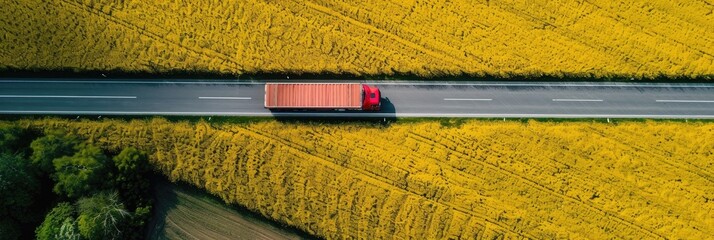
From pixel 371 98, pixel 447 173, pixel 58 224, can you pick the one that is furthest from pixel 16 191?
pixel 447 173

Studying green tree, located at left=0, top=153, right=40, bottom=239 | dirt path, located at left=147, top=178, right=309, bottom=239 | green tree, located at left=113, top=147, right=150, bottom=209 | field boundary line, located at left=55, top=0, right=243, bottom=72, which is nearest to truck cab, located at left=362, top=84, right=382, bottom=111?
field boundary line, located at left=55, top=0, right=243, bottom=72

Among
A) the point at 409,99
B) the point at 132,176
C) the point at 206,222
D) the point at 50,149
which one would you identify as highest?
the point at 409,99

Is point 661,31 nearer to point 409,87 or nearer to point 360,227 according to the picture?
point 409,87

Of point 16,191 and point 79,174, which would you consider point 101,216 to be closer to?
point 79,174

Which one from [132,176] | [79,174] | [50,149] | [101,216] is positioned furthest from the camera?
[132,176]

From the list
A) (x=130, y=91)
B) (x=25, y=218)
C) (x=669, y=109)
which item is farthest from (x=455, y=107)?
(x=25, y=218)

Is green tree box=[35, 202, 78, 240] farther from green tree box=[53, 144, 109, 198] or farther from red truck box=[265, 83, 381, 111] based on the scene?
red truck box=[265, 83, 381, 111]

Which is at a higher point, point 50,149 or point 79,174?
point 50,149

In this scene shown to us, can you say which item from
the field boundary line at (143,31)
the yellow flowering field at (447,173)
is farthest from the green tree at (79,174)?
the field boundary line at (143,31)
